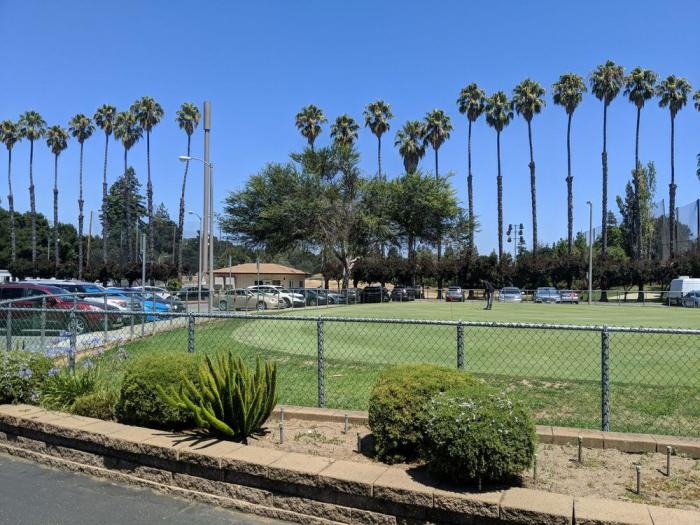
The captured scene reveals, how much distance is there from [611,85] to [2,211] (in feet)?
306

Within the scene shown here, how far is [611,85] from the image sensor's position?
64.1 meters

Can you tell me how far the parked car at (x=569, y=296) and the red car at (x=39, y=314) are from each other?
4190 centimetres

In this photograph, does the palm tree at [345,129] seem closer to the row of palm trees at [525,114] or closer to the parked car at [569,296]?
the row of palm trees at [525,114]

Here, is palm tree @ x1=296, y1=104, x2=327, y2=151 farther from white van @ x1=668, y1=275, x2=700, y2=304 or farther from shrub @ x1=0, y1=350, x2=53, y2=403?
shrub @ x1=0, y1=350, x2=53, y2=403

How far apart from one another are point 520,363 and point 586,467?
617cm

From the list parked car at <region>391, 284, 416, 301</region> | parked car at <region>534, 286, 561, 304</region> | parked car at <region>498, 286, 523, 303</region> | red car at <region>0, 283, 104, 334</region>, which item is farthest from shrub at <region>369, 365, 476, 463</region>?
parked car at <region>534, 286, 561, 304</region>

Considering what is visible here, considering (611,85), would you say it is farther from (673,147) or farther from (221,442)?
(221,442)

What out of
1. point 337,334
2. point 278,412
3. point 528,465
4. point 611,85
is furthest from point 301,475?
point 611,85

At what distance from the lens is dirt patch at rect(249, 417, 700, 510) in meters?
3.95

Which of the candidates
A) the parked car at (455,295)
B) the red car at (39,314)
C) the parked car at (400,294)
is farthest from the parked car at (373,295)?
the red car at (39,314)

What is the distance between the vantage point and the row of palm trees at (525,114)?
64.9 meters

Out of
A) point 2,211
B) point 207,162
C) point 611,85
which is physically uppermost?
point 611,85

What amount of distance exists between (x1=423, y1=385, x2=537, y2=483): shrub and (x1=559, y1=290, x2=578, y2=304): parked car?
49318 mm

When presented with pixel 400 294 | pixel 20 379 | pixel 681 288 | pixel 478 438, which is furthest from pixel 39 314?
pixel 681 288
